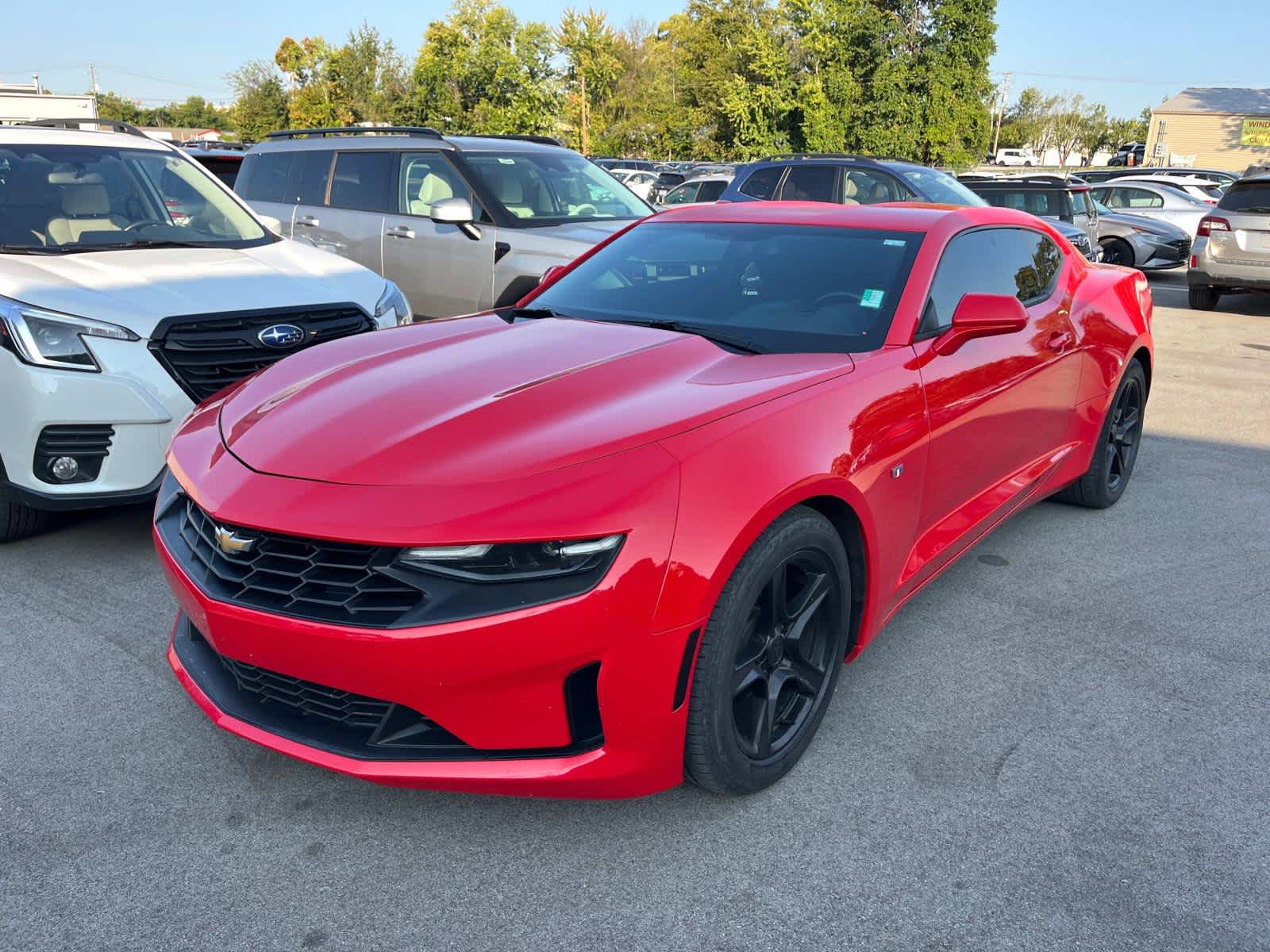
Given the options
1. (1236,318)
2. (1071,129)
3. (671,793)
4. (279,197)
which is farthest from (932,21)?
(1071,129)

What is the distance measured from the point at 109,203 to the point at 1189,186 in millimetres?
21157

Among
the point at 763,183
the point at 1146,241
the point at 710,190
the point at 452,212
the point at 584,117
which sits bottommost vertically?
the point at 1146,241

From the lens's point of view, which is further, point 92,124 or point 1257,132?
point 1257,132

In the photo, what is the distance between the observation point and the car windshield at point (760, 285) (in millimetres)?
3266

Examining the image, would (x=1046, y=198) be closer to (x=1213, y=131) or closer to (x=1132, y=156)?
(x=1132, y=156)

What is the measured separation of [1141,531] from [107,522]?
16.3 feet

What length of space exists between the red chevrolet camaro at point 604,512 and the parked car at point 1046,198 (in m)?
11.3

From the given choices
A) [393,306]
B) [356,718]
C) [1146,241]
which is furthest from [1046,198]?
[356,718]

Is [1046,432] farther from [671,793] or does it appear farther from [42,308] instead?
[42,308]

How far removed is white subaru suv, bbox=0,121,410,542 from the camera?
4.01m

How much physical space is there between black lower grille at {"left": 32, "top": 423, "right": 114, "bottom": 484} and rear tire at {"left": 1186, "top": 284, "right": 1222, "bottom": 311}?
12647 millimetres

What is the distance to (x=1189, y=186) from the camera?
806 inches

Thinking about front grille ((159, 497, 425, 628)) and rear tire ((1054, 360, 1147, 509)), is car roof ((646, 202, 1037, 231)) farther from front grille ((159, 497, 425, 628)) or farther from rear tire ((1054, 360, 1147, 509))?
front grille ((159, 497, 425, 628))

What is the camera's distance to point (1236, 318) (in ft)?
40.1
